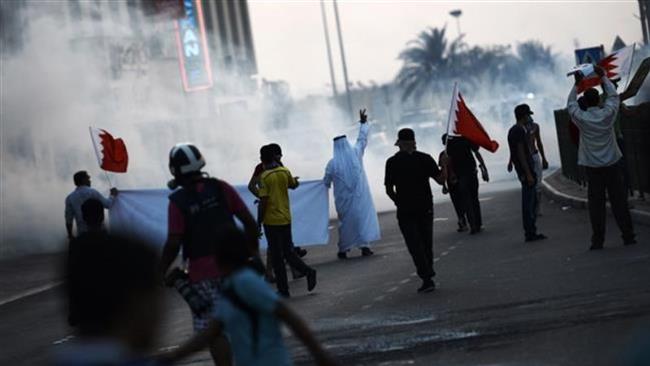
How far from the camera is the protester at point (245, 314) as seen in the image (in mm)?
5605

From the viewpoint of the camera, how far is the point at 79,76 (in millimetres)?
45094

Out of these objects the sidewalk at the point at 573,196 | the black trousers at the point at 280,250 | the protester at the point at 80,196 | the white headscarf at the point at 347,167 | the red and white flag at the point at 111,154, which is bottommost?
the sidewalk at the point at 573,196

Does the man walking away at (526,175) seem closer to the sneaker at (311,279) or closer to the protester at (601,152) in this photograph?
the protester at (601,152)

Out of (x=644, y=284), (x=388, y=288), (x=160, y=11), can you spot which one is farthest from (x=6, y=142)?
(x=160, y=11)

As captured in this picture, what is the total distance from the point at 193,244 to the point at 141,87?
5029 cm

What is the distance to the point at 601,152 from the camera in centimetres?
1516

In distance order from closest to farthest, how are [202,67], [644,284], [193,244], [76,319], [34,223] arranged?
[76,319] → [193,244] → [644,284] → [34,223] → [202,67]

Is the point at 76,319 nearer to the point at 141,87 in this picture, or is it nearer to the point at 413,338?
the point at 413,338

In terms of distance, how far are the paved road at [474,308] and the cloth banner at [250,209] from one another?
538 mm

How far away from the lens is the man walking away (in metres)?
17.5

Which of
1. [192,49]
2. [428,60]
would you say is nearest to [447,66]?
[428,60]

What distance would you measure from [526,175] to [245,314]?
39.9ft

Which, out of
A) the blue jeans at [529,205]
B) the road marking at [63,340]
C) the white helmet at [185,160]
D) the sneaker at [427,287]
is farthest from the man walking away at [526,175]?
the white helmet at [185,160]

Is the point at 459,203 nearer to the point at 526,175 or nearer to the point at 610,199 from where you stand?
the point at 526,175
